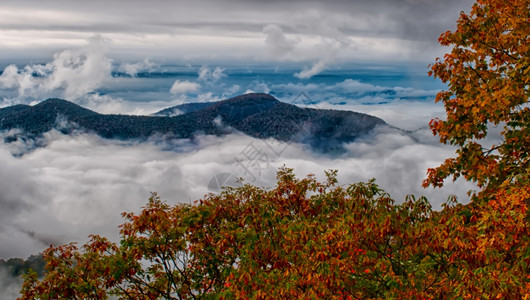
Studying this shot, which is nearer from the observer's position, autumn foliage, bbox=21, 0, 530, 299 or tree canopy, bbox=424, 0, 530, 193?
autumn foliage, bbox=21, 0, 530, 299

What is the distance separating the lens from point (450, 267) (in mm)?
10578

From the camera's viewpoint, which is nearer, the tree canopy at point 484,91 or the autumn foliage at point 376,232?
the autumn foliage at point 376,232

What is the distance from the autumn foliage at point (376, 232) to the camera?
940cm

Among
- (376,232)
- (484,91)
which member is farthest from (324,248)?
(484,91)

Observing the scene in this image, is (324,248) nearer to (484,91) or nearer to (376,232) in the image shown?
(376,232)

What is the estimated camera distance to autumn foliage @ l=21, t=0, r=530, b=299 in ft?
30.8

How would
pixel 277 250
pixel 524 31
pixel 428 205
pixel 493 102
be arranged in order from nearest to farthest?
pixel 428 205 < pixel 277 250 < pixel 493 102 < pixel 524 31

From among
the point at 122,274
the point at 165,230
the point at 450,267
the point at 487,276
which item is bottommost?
the point at 122,274

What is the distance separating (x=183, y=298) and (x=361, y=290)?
8979mm

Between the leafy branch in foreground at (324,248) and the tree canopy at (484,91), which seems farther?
the tree canopy at (484,91)

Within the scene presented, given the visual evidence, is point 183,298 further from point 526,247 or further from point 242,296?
point 526,247

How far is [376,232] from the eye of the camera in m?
10.4

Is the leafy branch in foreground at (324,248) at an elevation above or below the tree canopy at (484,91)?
below

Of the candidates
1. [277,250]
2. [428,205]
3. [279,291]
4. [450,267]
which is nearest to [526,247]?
[450,267]
